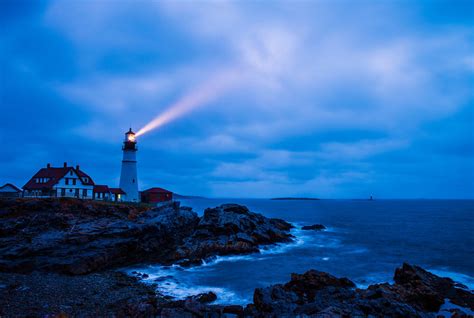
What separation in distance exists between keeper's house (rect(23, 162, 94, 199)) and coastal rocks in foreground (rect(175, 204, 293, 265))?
2418 centimetres

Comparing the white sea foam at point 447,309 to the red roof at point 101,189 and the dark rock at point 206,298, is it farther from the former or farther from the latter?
the red roof at point 101,189

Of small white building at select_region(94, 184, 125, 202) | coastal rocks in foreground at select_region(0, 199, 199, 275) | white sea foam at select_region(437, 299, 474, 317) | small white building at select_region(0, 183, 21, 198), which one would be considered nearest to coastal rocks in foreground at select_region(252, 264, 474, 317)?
white sea foam at select_region(437, 299, 474, 317)

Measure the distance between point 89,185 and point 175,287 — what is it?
37861 mm

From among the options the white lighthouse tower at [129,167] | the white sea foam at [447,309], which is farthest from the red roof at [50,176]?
the white sea foam at [447,309]

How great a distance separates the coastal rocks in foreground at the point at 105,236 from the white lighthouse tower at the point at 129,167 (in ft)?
46.3

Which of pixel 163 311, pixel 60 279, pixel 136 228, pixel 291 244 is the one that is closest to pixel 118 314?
pixel 163 311

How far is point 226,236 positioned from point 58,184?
3004cm

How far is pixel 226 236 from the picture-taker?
1332 inches

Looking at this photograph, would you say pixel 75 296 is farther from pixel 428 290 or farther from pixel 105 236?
pixel 428 290

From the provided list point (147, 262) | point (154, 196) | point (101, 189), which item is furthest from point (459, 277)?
point (154, 196)

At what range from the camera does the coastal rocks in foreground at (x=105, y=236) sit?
907 inches

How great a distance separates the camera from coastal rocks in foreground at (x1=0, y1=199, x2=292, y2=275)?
75.6ft

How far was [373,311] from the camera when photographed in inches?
522

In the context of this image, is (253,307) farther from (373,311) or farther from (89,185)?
(89,185)
